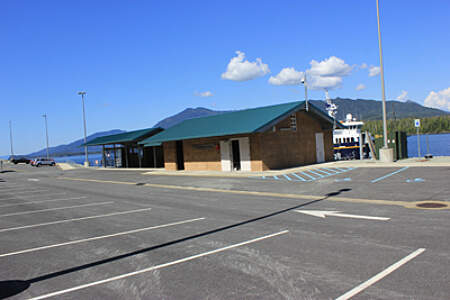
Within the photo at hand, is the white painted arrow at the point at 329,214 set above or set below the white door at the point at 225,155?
below

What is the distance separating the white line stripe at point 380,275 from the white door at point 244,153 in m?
19.5

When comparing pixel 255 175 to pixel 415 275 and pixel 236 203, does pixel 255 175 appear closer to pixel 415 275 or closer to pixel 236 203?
pixel 236 203

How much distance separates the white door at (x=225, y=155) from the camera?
27297 mm

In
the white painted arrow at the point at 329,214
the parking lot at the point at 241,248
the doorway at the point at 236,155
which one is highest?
the doorway at the point at 236,155

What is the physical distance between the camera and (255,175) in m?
22.6

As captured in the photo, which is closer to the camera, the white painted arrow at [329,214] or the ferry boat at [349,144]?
the white painted arrow at [329,214]

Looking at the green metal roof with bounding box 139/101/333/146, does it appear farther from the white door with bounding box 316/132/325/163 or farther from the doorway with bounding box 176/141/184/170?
the white door with bounding box 316/132/325/163

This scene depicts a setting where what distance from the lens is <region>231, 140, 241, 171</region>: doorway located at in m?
26.8

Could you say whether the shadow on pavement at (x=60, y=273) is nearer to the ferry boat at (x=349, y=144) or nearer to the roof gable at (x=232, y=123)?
the roof gable at (x=232, y=123)

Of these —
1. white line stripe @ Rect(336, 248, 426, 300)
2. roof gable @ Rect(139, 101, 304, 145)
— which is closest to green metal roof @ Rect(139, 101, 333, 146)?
roof gable @ Rect(139, 101, 304, 145)

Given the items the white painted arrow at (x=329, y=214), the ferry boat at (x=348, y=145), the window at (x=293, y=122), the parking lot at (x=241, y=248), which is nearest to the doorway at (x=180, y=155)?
the window at (x=293, y=122)

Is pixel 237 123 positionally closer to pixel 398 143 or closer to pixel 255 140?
pixel 255 140

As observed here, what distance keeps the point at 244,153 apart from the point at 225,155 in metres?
2.09

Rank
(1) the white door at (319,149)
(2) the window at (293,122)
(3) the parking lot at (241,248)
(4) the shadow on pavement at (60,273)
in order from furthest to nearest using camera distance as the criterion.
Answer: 1. (1) the white door at (319,149)
2. (2) the window at (293,122)
3. (4) the shadow on pavement at (60,273)
4. (3) the parking lot at (241,248)
